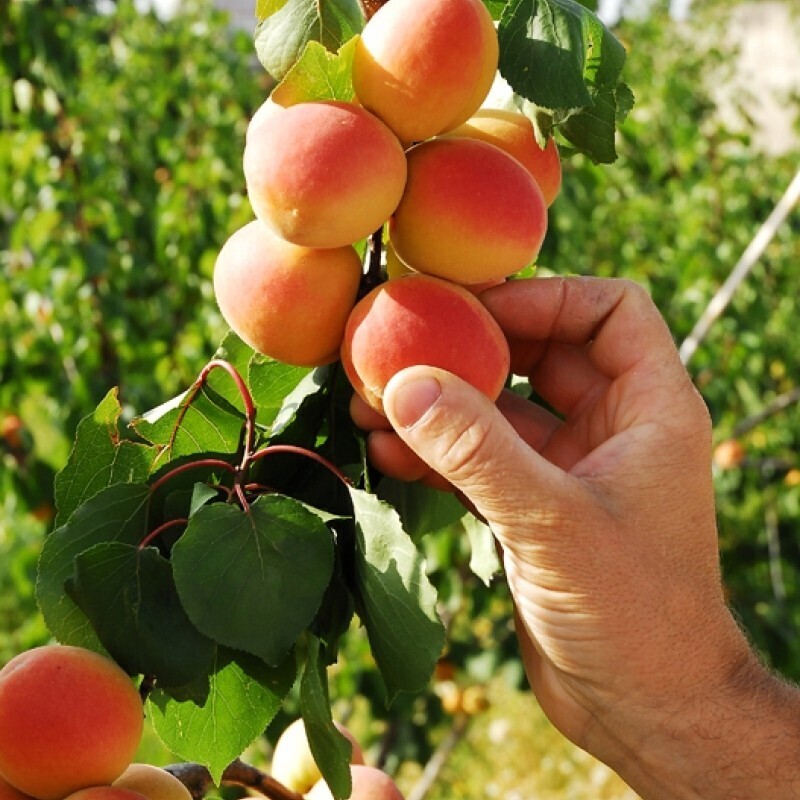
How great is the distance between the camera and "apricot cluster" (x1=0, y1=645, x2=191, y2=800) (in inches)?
25.9

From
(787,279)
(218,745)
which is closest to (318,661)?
(218,745)

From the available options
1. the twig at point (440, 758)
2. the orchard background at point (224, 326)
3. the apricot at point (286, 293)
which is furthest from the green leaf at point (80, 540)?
the twig at point (440, 758)

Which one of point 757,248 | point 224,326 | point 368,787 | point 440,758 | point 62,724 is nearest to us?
point 62,724

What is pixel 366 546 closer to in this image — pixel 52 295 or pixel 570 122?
pixel 570 122

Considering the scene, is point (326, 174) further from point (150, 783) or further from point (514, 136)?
point (150, 783)

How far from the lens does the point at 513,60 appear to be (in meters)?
0.76

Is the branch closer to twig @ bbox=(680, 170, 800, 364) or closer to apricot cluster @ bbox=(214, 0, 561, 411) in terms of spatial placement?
apricot cluster @ bbox=(214, 0, 561, 411)

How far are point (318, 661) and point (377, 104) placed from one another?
39cm

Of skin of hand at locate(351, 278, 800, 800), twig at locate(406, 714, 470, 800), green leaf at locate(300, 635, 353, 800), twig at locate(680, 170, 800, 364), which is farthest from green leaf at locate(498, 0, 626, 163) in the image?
twig at locate(406, 714, 470, 800)

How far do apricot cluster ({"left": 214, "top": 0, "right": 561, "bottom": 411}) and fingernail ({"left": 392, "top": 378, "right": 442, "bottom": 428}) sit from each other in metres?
0.02

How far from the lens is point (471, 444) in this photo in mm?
734

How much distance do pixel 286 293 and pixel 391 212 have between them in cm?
9

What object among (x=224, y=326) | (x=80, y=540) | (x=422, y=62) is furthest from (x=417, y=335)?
(x=224, y=326)

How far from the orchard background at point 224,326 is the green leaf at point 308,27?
1.68 meters
